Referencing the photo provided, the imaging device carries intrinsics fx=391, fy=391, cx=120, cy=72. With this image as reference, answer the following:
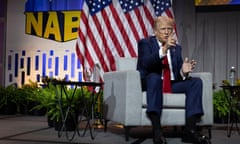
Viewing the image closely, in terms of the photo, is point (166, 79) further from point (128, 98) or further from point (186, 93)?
point (128, 98)

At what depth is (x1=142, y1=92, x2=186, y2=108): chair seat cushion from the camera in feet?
9.74

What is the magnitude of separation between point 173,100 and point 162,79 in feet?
0.60

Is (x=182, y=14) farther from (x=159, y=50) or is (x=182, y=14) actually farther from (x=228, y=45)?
(x=159, y=50)

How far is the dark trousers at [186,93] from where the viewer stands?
284 centimetres

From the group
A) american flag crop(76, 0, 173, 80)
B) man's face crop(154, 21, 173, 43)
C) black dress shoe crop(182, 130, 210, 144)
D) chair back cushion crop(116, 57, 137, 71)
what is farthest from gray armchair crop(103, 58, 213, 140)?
american flag crop(76, 0, 173, 80)

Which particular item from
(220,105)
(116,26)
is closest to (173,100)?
(220,105)

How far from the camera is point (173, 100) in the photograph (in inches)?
117

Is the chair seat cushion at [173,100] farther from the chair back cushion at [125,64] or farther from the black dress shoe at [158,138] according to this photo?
the chair back cushion at [125,64]

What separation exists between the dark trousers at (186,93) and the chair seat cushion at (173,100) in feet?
0.18

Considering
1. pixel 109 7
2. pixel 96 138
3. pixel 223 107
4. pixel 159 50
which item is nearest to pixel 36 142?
pixel 96 138

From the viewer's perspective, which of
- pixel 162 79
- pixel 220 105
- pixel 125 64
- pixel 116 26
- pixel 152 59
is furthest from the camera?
pixel 116 26

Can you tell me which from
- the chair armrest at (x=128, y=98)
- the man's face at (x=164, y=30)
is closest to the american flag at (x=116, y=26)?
the chair armrest at (x=128, y=98)

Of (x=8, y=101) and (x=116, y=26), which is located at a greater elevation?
(x=116, y=26)

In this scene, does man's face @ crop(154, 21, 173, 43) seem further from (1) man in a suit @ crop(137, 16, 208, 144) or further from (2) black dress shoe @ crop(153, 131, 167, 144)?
(2) black dress shoe @ crop(153, 131, 167, 144)
